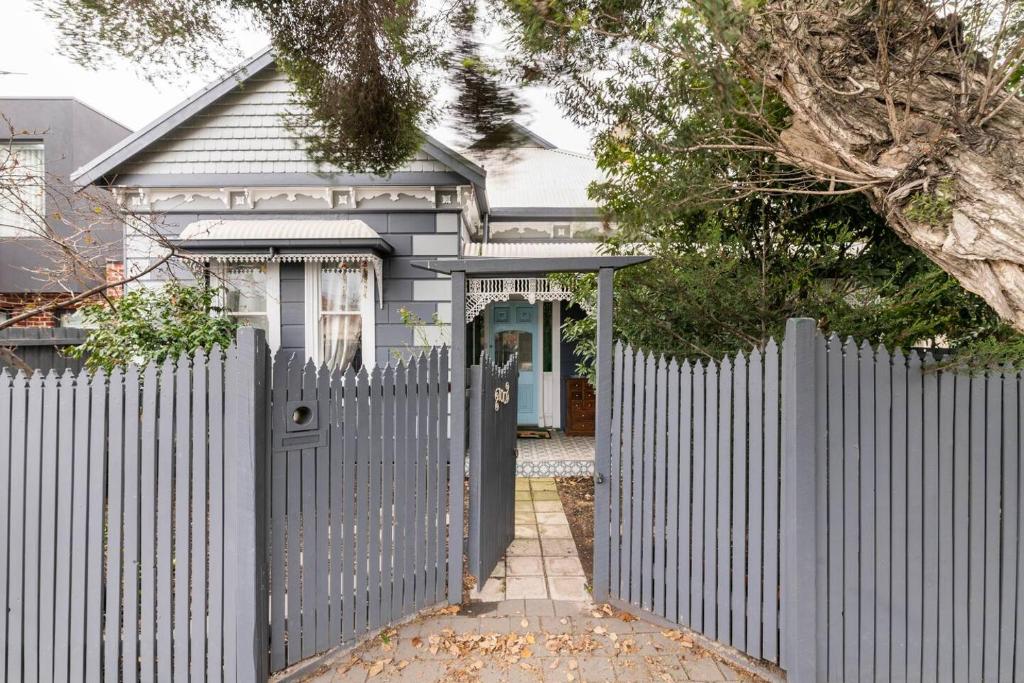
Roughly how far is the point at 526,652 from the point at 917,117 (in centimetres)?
354

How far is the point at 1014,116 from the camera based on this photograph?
2.29 m

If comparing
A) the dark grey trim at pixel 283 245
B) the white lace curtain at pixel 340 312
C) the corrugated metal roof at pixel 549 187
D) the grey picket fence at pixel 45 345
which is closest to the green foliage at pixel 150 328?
the dark grey trim at pixel 283 245

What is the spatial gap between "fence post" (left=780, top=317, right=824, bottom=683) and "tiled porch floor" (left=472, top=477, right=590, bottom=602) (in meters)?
1.41

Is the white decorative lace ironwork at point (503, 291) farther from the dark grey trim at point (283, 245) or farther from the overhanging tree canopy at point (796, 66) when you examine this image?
the overhanging tree canopy at point (796, 66)

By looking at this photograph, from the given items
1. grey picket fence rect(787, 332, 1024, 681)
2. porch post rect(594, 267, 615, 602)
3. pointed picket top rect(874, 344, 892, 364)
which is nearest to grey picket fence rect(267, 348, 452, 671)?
porch post rect(594, 267, 615, 602)

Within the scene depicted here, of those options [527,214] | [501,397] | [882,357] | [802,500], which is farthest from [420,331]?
[882,357]

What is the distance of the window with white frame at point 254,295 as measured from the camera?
6.65 m

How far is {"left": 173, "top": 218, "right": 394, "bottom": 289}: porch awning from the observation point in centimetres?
609

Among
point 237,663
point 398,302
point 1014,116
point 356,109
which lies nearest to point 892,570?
point 1014,116

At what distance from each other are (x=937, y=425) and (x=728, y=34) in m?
2.26

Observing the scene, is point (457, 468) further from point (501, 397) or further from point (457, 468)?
point (501, 397)

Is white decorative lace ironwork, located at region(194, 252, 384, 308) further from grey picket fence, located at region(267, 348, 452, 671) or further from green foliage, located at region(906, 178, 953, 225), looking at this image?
green foliage, located at region(906, 178, 953, 225)

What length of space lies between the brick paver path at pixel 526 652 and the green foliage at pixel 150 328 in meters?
3.14

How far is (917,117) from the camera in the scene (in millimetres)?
2359
